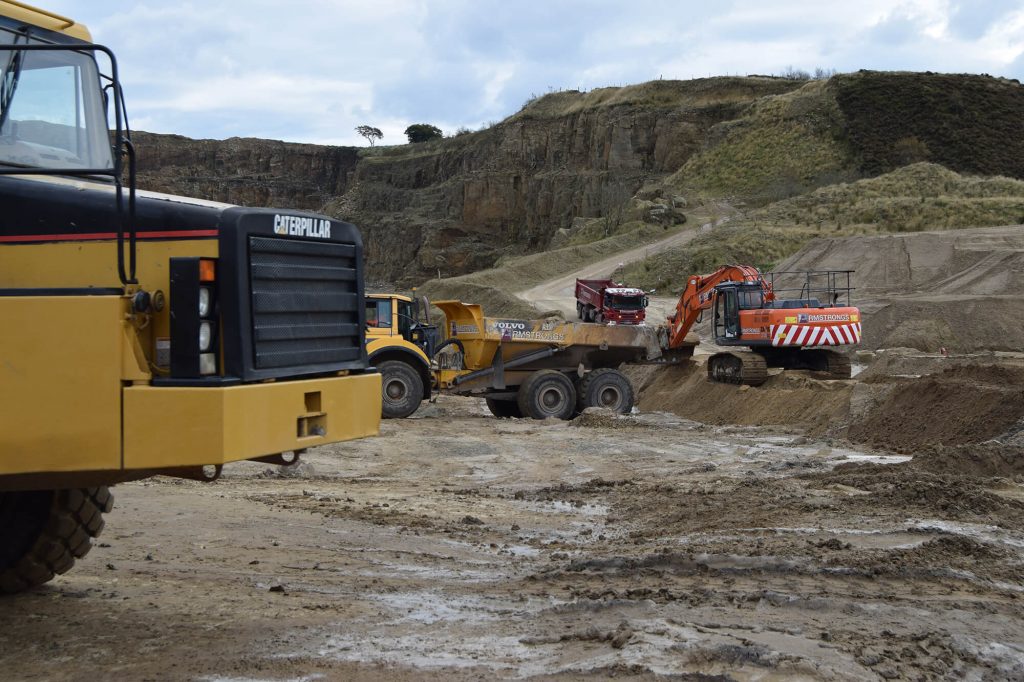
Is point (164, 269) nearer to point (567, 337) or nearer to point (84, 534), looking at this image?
point (84, 534)

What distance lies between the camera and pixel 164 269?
4.83 m

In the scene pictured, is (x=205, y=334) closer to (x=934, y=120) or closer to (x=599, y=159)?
(x=934, y=120)

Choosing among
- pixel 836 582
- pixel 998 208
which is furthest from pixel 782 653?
pixel 998 208

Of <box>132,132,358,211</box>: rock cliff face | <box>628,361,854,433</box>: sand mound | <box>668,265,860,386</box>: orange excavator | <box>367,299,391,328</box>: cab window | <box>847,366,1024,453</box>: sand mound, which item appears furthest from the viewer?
<box>132,132,358,211</box>: rock cliff face

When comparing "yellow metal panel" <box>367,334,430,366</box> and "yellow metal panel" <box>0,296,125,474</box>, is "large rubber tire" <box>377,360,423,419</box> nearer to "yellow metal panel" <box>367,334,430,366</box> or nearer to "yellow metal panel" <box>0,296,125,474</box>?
"yellow metal panel" <box>367,334,430,366</box>

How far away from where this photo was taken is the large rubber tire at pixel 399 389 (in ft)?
61.6

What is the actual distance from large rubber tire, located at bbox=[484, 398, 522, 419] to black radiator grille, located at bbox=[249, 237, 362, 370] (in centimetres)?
1547

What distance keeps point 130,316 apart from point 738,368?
19.0 m

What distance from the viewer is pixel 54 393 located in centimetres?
457

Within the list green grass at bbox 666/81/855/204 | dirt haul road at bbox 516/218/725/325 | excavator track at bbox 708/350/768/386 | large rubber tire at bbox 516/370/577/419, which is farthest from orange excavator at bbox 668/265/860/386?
green grass at bbox 666/81/855/204

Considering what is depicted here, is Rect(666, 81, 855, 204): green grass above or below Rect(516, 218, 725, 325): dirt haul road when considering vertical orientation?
above

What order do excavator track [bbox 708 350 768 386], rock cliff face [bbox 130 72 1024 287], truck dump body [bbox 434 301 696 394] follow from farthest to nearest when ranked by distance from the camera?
rock cliff face [bbox 130 72 1024 287]
excavator track [bbox 708 350 768 386]
truck dump body [bbox 434 301 696 394]

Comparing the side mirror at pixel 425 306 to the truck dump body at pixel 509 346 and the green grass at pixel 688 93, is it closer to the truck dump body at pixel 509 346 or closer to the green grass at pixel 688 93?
the truck dump body at pixel 509 346

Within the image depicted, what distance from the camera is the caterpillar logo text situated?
5137mm
